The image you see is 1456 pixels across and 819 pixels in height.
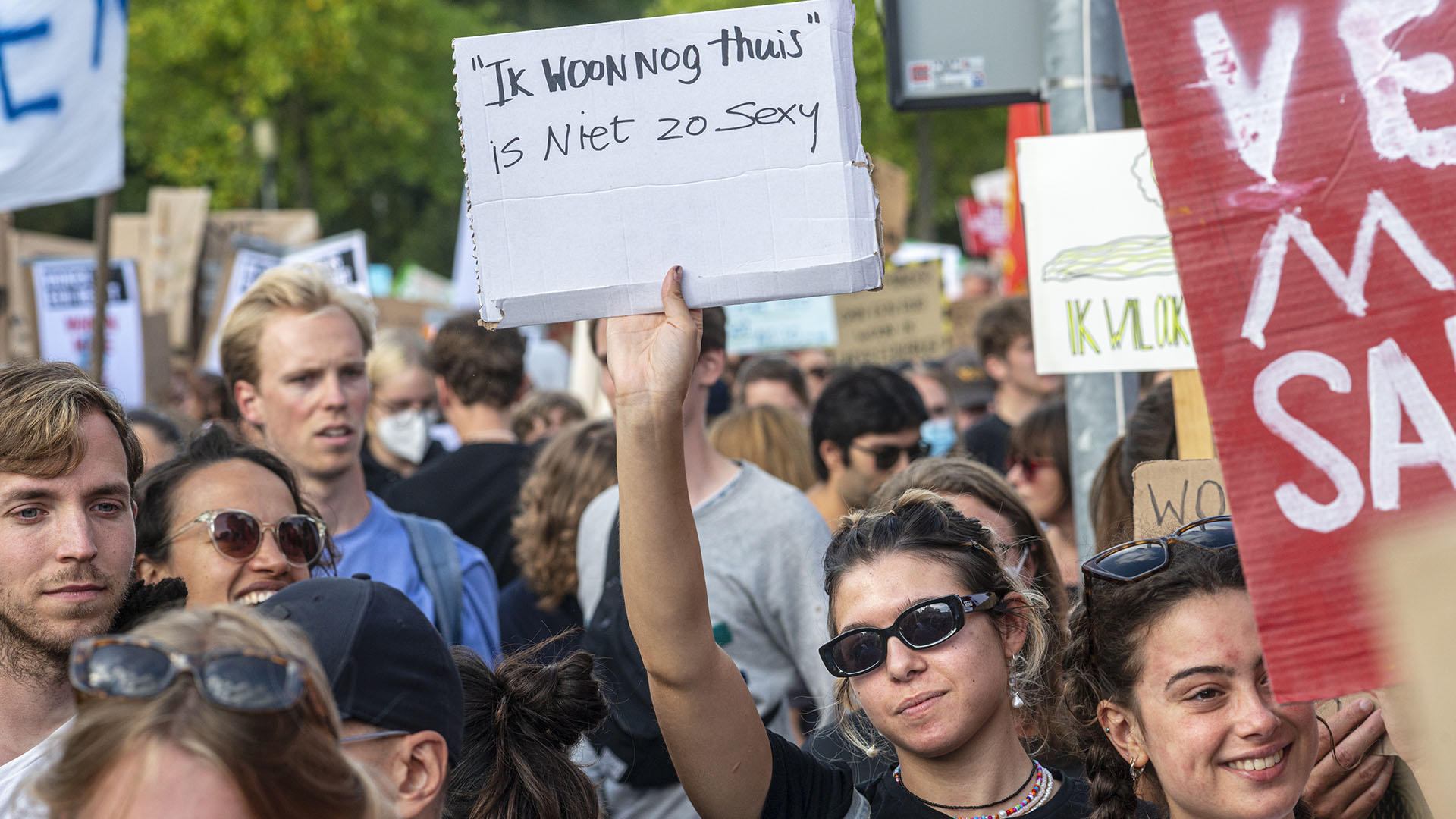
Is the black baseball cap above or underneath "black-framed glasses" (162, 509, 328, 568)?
underneath

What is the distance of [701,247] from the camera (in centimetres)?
220

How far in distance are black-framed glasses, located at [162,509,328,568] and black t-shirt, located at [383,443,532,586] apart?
1630 millimetres

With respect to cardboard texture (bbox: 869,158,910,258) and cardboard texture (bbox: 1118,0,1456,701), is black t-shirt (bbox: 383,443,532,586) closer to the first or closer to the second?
cardboard texture (bbox: 1118,0,1456,701)

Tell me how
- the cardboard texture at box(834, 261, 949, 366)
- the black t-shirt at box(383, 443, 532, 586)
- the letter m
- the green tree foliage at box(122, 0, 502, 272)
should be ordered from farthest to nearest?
the green tree foliage at box(122, 0, 502, 272) < the cardboard texture at box(834, 261, 949, 366) < the black t-shirt at box(383, 443, 532, 586) < the letter m

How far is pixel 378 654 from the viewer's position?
186 centimetres

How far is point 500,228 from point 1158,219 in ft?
6.56

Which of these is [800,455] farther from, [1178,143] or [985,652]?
[1178,143]

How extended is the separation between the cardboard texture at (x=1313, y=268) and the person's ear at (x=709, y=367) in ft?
6.28

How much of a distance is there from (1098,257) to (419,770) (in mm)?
2373

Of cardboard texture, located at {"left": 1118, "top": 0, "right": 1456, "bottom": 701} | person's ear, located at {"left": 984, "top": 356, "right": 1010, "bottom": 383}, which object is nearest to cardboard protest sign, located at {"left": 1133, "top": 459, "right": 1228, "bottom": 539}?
cardboard texture, located at {"left": 1118, "top": 0, "right": 1456, "bottom": 701}

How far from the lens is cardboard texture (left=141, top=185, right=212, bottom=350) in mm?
9938

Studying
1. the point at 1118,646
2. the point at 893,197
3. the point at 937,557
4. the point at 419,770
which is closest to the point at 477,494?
the point at 937,557

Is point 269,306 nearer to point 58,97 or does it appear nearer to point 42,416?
point 42,416

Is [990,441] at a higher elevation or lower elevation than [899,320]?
lower
